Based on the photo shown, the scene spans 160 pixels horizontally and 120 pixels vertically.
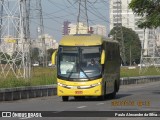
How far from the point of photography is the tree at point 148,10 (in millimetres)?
35844

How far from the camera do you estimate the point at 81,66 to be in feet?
98.5

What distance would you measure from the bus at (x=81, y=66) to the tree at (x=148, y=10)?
5528 millimetres

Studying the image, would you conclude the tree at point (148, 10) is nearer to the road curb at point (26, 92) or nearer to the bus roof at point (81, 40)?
the bus roof at point (81, 40)

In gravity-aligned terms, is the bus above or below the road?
above

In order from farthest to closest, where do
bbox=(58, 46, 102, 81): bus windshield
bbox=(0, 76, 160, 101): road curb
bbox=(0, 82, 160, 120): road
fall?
bbox=(0, 76, 160, 101): road curb, bbox=(58, 46, 102, 81): bus windshield, bbox=(0, 82, 160, 120): road

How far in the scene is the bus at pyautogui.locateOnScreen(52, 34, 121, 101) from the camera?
29.8m

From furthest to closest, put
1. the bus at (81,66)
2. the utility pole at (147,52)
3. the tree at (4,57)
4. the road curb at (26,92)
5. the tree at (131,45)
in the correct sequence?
the tree at (131,45) → the utility pole at (147,52) → the tree at (4,57) → the road curb at (26,92) → the bus at (81,66)

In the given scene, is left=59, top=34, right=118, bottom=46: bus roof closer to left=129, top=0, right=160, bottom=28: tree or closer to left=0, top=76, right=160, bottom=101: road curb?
left=0, top=76, right=160, bottom=101: road curb

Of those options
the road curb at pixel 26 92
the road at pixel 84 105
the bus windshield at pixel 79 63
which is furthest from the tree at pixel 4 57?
the bus windshield at pixel 79 63

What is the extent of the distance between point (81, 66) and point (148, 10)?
874 centimetres

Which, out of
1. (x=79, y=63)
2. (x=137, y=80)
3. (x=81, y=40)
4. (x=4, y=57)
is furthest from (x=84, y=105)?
(x=137, y=80)

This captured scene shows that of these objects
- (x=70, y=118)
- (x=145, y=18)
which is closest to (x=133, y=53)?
(x=145, y=18)

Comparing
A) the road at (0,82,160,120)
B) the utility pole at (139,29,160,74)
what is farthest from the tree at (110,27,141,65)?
the road at (0,82,160,120)

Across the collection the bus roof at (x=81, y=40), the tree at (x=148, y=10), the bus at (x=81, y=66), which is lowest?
the bus at (x=81, y=66)
